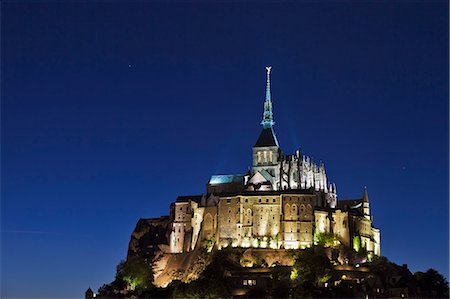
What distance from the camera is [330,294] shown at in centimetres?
8656

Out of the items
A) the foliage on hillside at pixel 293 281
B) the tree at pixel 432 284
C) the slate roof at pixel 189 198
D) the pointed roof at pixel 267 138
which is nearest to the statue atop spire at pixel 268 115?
the pointed roof at pixel 267 138

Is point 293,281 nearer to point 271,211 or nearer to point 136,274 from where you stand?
point 271,211

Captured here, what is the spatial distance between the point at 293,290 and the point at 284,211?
20.5m

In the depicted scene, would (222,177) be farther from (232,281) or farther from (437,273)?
(437,273)

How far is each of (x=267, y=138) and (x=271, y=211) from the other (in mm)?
17819

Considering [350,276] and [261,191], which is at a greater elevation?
[261,191]

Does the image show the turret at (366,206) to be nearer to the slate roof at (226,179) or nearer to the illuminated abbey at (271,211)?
the illuminated abbey at (271,211)

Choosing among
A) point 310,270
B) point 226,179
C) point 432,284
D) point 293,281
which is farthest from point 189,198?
point 432,284

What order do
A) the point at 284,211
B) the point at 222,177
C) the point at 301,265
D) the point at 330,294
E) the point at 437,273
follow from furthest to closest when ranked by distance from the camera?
the point at 222,177, the point at 284,211, the point at 437,273, the point at 301,265, the point at 330,294

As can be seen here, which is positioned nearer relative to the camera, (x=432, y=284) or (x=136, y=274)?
(x=432, y=284)

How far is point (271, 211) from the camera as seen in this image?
107 meters

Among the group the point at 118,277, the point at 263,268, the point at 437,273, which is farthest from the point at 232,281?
the point at 437,273

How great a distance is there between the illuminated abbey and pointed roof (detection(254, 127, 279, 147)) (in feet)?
0.57

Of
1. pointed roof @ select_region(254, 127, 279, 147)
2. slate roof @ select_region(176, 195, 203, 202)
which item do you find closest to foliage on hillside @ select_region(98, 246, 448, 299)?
slate roof @ select_region(176, 195, 203, 202)
